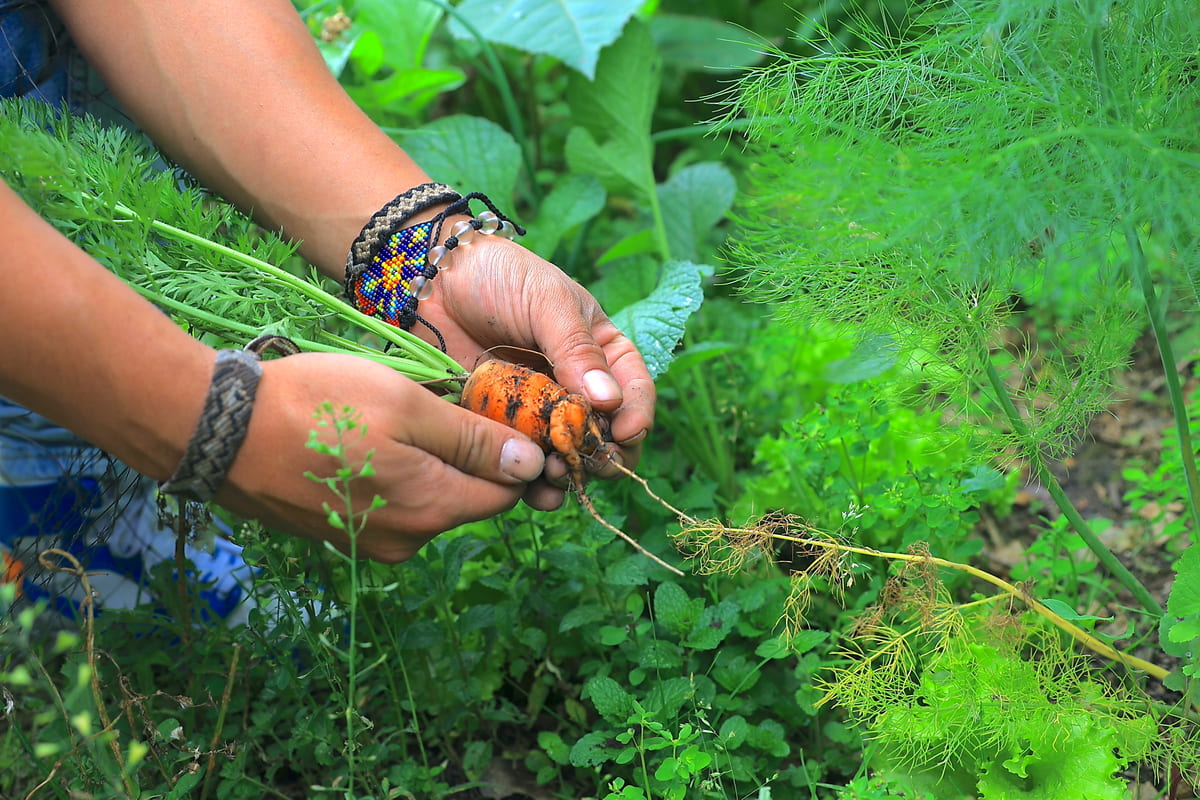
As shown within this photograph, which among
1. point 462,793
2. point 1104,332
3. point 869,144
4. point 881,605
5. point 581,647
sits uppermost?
point 869,144

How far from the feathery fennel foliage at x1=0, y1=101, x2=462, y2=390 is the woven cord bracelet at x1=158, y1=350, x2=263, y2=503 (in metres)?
0.34

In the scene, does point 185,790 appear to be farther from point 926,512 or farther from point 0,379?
point 926,512

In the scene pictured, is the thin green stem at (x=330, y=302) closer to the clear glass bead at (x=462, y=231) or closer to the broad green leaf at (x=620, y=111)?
the clear glass bead at (x=462, y=231)

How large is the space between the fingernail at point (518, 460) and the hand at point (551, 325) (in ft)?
0.41

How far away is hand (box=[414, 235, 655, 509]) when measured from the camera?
1.53 metres

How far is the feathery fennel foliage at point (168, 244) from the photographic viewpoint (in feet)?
4.47

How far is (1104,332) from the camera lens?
1555 mm

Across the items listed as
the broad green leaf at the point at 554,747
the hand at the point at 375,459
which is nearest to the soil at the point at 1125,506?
the broad green leaf at the point at 554,747

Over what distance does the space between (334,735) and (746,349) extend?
1349 millimetres

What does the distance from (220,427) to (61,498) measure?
899 mm

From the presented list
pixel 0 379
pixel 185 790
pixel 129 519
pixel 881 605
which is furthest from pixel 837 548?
pixel 129 519

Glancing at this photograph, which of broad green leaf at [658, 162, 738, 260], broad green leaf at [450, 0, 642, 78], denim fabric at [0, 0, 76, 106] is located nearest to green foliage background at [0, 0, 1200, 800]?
denim fabric at [0, 0, 76, 106]

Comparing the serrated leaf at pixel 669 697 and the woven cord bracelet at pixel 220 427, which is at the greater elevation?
the woven cord bracelet at pixel 220 427

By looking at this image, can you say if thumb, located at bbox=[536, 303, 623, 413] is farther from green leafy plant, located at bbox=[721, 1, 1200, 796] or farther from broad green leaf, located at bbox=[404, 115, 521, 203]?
broad green leaf, located at bbox=[404, 115, 521, 203]
